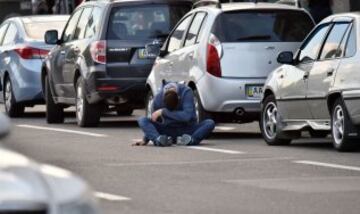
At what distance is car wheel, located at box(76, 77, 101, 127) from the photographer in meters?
20.0

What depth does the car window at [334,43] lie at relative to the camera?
14891mm

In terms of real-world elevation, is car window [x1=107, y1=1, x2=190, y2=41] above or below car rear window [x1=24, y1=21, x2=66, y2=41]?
above

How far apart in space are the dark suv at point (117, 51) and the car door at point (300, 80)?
3.95m

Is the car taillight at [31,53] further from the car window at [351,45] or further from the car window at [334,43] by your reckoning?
the car window at [351,45]

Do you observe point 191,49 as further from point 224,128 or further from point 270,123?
point 224,128

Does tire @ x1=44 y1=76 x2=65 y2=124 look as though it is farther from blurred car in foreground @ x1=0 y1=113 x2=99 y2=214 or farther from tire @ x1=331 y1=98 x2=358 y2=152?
blurred car in foreground @ x1=0 y1=113 x2=99 y2=214

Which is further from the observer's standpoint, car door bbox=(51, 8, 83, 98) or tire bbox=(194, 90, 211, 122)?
car door bbox=(51, 8, 83, 98)

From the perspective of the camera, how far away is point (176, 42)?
18406mm

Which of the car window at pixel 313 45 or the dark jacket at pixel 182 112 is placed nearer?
the car window at pixel 313 45

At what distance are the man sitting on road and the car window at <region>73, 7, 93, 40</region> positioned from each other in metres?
4.63

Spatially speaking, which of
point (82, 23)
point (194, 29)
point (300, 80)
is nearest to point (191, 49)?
point (194, 29)

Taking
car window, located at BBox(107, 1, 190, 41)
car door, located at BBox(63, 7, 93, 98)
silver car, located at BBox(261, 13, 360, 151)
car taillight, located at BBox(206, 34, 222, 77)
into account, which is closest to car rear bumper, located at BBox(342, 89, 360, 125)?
silver car, located at BBox(261, 13, 360, 151)

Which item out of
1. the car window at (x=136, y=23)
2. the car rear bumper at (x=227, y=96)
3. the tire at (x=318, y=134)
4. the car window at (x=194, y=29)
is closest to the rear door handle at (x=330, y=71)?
the tire at (x=318, y=134)

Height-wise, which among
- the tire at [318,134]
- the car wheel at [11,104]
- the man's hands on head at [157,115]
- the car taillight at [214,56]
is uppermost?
the car taillight at [214,56]
